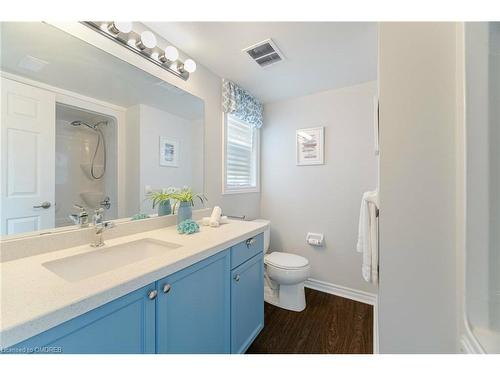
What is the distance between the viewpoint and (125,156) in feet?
3.98

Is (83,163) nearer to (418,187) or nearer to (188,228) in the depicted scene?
(188,228)

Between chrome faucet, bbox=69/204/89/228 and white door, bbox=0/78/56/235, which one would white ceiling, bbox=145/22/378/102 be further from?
chrome faucet, bbox=69/204/89/228

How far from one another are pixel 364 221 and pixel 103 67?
1.75 meters

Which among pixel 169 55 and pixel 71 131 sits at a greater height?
pixel 169 55

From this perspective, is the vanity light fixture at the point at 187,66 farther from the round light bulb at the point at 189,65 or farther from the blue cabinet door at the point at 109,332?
the blue cabinet door at the point at 109,332

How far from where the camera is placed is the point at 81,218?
1.00 meters

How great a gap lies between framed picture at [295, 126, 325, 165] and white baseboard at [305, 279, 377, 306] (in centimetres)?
133

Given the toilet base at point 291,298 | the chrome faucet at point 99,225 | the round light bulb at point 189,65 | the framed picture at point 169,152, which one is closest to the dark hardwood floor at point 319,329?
the toilet base at point 291,298

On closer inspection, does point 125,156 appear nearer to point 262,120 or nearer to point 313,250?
point 262,120

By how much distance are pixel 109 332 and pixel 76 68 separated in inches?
48.5

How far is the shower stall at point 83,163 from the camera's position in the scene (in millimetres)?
977

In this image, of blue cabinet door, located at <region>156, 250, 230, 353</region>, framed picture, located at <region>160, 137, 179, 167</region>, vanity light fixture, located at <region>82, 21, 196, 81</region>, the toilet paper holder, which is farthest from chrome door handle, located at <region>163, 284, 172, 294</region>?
the toilet paper holder

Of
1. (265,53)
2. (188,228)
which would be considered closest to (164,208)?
(188,228)

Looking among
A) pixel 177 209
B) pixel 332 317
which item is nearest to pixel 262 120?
pixel 177 209
